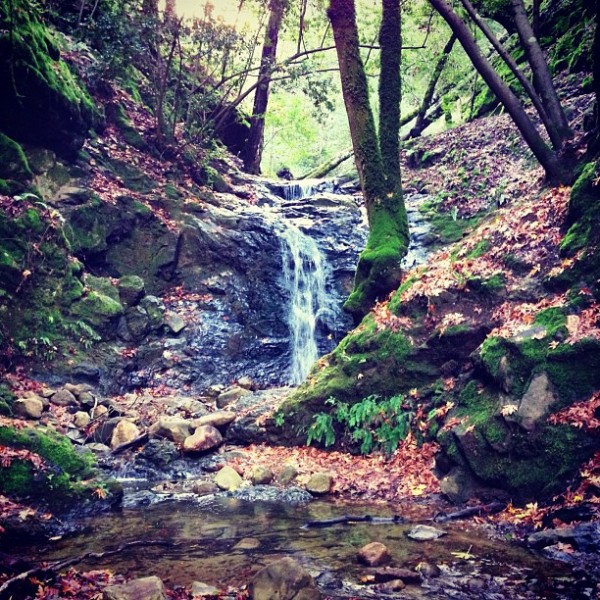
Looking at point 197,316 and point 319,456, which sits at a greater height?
point 197,316

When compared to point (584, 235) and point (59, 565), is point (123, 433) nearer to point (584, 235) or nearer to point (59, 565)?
point (59, 565)

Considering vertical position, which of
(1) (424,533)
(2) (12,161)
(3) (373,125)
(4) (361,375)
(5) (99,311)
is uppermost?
(3) (373,125)

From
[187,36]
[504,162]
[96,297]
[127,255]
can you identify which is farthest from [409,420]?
[187,36]

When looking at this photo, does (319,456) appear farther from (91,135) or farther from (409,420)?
(91,135)

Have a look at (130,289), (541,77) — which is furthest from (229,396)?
(541,77)

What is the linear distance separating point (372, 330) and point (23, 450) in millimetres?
5377

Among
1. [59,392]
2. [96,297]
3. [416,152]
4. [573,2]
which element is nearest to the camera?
[59,392]

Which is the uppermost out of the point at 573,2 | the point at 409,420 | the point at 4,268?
the point at 573,2

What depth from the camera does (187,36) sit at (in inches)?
558

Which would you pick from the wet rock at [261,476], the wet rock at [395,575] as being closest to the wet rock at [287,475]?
the wet rock at [261,476]

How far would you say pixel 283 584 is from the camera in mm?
3443

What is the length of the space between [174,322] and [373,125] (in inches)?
265

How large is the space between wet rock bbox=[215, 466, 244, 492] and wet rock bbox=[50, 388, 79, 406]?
11.6ft

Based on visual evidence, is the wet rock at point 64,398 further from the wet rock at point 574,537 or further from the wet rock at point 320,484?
the wet rock at point 574,537
